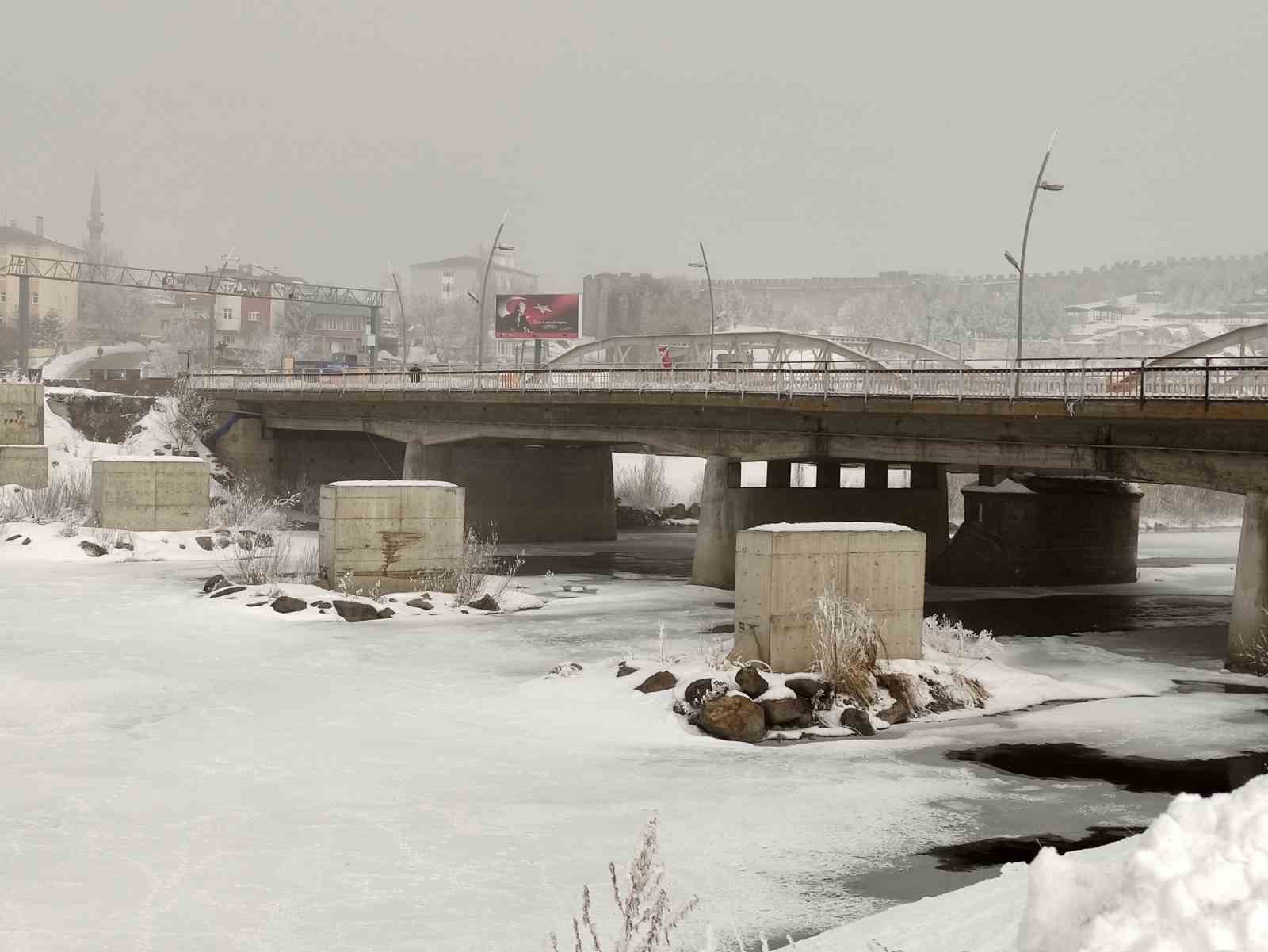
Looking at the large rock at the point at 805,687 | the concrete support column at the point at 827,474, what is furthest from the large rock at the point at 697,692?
the concrete support column at the point at 827,474

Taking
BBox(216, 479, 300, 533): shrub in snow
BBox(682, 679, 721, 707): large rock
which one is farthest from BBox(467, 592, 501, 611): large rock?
BBox(216, 479, 300, 533): shrub in snow

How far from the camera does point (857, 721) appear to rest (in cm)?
2225

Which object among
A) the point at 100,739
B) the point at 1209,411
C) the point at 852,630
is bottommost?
the point at 100,739

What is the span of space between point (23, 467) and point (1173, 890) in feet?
191

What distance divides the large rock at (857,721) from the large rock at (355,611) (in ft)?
47.7

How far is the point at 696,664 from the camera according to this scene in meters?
25.0

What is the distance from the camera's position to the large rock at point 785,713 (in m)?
22.2

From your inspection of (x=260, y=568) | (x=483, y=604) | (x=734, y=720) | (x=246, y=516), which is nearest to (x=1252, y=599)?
(x=734, y=720)

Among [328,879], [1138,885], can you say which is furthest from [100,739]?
[1138,885]

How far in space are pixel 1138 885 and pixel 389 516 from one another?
32.2 metres

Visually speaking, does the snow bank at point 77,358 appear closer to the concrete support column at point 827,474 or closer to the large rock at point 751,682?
the concrete support column at point 827,474

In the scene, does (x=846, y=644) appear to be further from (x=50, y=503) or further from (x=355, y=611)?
(x=50, y=503)

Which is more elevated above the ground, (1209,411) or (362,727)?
(1209,411)

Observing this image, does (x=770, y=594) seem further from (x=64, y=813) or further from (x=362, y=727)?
(x=64, y=813)
